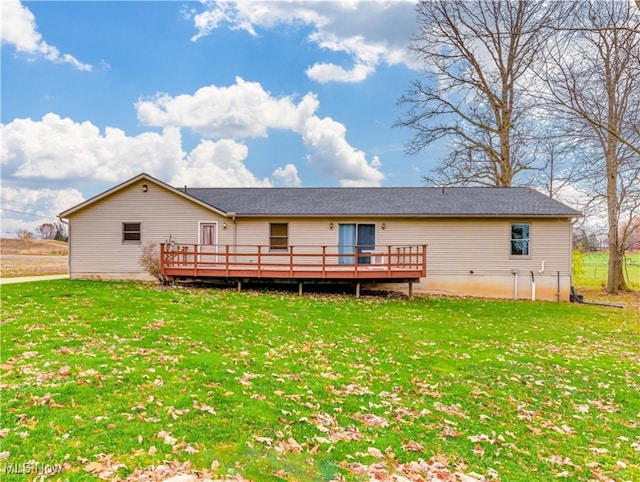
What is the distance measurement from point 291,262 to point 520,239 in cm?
940

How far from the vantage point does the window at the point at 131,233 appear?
16.2 metres

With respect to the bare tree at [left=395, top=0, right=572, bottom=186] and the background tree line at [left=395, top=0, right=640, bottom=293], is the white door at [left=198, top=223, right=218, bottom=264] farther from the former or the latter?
the bare tree at [left=395, top=0, right=572, bottom=186]

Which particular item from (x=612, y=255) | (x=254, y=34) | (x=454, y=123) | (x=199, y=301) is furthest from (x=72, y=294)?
(x=612, y=255)

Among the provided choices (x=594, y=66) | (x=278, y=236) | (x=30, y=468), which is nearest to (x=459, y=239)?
(x=278, y=236)

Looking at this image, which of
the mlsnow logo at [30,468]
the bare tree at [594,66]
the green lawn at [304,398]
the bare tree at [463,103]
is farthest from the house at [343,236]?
the mlsnow logo at [30,468]

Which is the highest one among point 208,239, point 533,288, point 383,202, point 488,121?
point 488,121

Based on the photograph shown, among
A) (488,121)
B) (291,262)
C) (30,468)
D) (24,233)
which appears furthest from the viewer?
(24,233)

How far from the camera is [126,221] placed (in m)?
16.2

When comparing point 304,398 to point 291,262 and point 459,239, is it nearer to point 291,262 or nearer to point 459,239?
point 291,262

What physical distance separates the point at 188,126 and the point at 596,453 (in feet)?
73.9

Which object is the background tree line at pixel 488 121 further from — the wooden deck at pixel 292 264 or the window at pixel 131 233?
the window at pixel 131 233

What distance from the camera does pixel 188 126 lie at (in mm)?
21891

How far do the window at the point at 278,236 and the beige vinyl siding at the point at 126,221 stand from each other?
202 cm

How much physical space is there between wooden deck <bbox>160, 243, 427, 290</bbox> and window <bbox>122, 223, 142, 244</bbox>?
1.55 m
